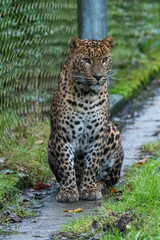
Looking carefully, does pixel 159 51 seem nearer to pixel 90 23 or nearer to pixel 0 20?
pixel 90 23

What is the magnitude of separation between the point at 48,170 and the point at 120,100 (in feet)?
11.4

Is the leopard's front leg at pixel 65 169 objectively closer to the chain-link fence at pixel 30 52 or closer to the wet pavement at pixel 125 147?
the wet pavement at pixel 125 147

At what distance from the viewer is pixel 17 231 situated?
4.82 meters

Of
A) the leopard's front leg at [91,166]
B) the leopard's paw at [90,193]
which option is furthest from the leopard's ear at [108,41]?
the leopard's paw at [90,193]

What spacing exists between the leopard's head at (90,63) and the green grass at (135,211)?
3.22 feet

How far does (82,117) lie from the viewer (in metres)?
5.80

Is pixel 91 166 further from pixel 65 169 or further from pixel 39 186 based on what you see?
pixel 39 186

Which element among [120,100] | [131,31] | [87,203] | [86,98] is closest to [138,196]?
[87,203]

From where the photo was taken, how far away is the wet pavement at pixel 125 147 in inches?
192

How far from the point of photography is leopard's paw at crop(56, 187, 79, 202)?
225 inches

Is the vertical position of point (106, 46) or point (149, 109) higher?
point (106, 46)

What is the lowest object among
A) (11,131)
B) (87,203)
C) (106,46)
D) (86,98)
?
(87,203)

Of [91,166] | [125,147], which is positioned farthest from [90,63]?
[125,147]

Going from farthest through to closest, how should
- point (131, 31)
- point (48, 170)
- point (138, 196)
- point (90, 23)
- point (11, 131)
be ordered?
point (131, 31)
point (90, 23)
point (11, 131)
point (48, 170)
point (138, 196)
